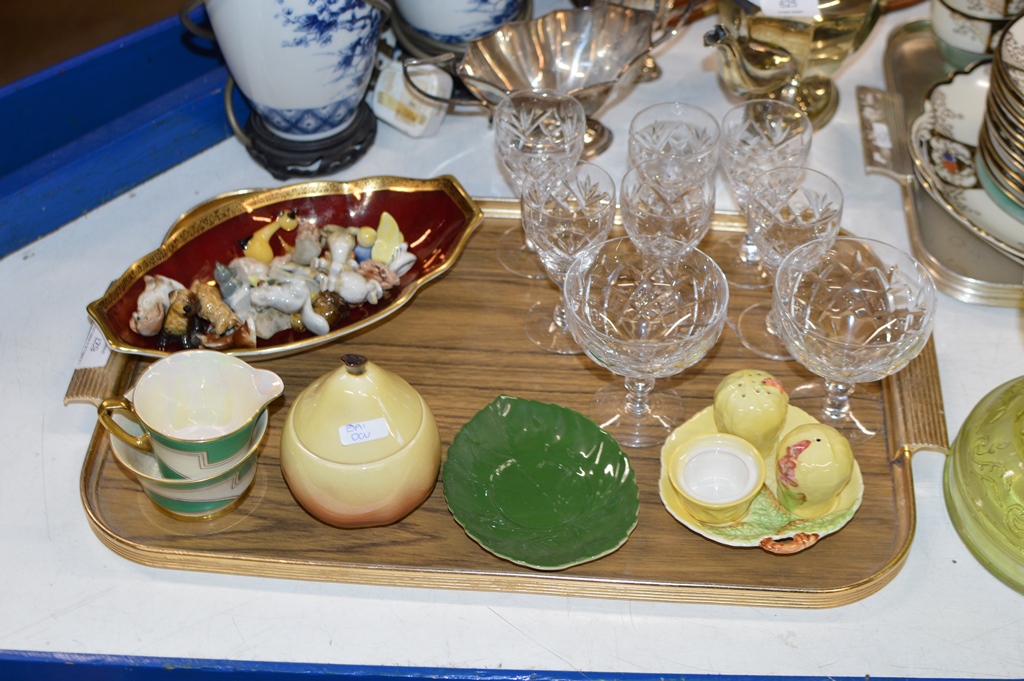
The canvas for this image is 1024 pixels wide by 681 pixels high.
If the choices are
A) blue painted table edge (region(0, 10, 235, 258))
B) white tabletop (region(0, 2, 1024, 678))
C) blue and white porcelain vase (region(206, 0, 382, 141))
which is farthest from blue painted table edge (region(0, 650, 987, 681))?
blue and white porcelain vase (region(206, 0, 382, 141))

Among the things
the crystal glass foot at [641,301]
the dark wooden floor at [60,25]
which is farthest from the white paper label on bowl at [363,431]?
the dark wooden floor at [60,25]

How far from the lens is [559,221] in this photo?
3.51 ft

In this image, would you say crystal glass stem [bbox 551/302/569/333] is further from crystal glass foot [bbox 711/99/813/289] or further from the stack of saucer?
the stack of saucer

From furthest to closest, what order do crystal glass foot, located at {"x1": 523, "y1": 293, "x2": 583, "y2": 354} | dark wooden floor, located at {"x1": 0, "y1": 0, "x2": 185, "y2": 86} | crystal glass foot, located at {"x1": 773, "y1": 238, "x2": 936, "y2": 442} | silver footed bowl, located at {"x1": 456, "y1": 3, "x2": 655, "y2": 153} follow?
dark wooden floor, located at {"x1": 0, "y1": 0, "x2": 185, "y2": 86} < silver footed bowl, located at {"x1": 456, "y1": 3, "x2": 655, "y2": 153} < crystal glass foot, located at {"x1": 523, "y1": 293, "x2": 583, "y2": 354} < crystal glass foot, located at {"x1": 773, "y1": 238, "x2": 936, "y2": 442}

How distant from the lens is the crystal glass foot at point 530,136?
1149 mm

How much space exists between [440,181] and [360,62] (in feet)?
0.70

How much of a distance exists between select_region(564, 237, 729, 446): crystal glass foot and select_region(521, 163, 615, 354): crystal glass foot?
5 centimetres

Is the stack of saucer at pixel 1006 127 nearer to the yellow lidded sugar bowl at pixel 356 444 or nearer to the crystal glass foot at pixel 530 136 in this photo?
the crystal glass foot at pixel 530 136

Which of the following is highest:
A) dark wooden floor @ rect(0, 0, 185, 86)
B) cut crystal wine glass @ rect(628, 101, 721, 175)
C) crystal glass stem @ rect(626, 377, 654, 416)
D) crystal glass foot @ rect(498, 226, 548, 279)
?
cut crystal wine glass @ rect(628, 101, 721, 175)

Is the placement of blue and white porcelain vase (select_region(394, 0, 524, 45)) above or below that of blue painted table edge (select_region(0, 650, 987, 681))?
above

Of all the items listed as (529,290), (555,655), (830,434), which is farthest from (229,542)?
(830,434)

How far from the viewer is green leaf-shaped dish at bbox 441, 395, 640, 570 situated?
849 mm

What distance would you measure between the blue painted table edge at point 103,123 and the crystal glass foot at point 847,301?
0.80 meters

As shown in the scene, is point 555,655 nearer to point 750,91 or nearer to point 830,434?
point 830,434
